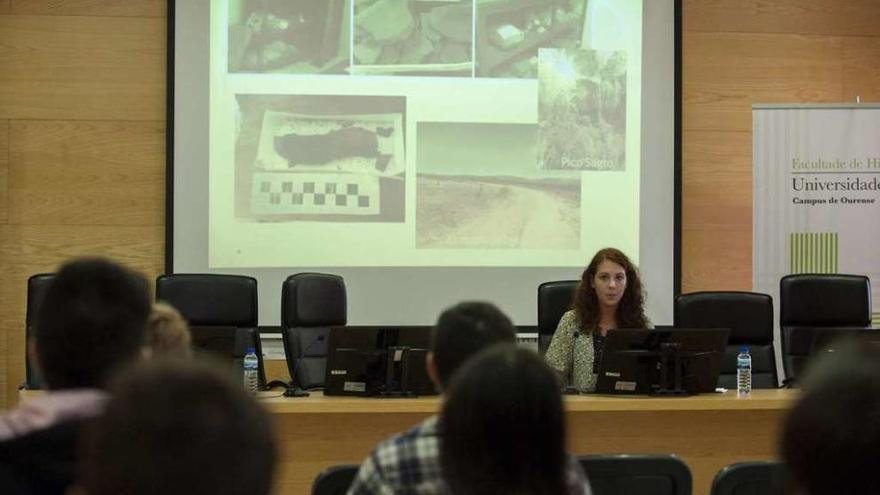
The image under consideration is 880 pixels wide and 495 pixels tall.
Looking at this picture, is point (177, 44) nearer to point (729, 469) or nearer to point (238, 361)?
point (238, 361)

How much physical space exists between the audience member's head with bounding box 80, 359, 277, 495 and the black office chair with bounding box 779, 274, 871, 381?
512 centimetres

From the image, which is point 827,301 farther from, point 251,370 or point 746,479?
point 746,479

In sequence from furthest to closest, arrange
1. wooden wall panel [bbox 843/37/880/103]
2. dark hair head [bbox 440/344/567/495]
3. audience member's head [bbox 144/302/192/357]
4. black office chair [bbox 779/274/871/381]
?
1. wooden wall panel [bbox 843/37/880/103]
2. black office chair [bbox 779/274/871/381]
3. audience member's head [bbox 144/302/192/357]
4. dark hair head [bbox 440/344/567/495]

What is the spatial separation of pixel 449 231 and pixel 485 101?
0.80m

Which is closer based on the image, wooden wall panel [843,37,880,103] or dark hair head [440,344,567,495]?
dark hair head [440,344,567,495]

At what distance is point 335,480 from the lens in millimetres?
2475

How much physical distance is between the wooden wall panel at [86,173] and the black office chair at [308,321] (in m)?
1.53

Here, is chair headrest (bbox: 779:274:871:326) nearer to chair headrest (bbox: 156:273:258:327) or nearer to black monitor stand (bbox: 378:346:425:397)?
black monitor stand (bbox: 378:346:425:397)

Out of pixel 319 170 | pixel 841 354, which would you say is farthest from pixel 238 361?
pixel 841 354

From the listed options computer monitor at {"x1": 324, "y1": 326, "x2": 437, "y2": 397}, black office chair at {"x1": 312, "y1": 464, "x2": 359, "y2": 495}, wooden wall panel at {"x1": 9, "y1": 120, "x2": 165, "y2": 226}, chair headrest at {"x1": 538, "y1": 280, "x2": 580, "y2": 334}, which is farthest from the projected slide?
black office chair at {"x1": 312, "y1": 464, "x2": 359, "y2": 495}

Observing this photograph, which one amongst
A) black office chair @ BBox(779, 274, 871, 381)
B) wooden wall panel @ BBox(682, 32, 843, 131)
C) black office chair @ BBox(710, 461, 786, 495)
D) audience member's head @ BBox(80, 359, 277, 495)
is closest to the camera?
audience member's head @ BBox(80, 359, 277, 495)

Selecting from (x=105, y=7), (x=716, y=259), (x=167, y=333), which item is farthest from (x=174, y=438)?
(x=716, y=259)

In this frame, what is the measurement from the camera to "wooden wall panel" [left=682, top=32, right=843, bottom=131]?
7.11 m

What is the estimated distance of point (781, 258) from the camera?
22.0 feet
